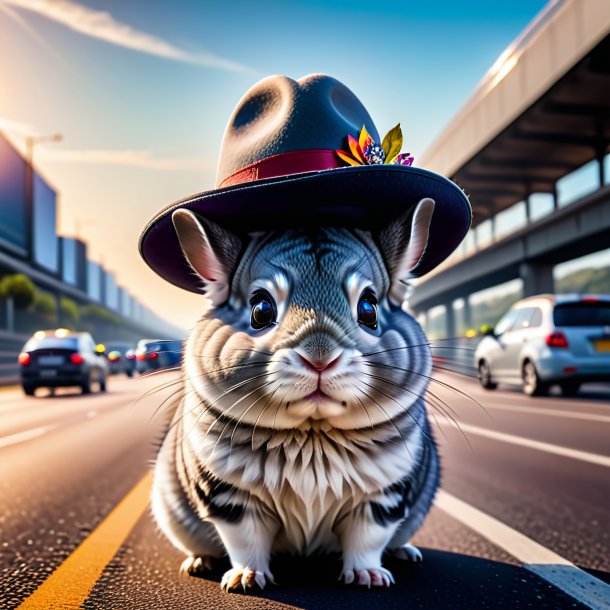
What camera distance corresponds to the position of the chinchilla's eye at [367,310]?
2.21 m

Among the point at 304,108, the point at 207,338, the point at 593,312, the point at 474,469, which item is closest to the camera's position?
the point at 207,338

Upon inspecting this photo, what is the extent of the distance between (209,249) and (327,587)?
4.04 feet

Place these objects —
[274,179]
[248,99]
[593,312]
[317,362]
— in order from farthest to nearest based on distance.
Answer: [593,312]
[248,99]
[274,179]
[317,362]

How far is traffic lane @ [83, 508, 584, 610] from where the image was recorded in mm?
2270

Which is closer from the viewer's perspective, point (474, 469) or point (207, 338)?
point (207, 338)

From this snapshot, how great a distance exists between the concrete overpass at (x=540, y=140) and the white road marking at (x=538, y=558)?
12665 mm

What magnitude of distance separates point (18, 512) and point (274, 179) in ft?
10.3

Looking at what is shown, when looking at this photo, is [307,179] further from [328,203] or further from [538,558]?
[538,558]

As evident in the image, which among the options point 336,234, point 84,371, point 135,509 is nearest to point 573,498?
point 135,509

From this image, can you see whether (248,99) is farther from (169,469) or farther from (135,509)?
(135,509)

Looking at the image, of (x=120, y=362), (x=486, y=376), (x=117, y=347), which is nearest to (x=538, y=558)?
(x=486, y=376)

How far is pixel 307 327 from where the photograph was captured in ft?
6.62

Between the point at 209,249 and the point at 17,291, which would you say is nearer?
the point at 209,249

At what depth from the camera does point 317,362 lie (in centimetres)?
194
